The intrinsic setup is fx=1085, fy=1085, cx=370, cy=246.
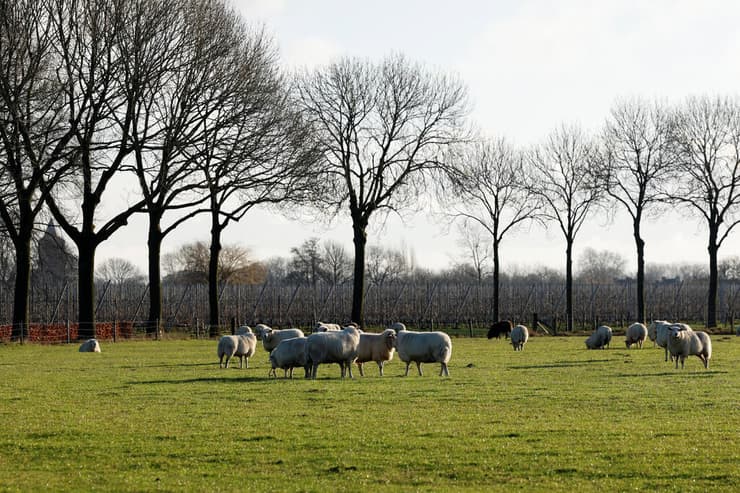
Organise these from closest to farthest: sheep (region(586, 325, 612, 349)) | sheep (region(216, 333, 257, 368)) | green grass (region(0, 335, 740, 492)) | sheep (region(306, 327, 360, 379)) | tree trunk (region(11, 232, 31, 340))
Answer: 1. green grass (region(0, 335, 740, 492))
2. sheep (region(306, 327, 360, 379))
3. sheep (region(216, 333, 257, 368))
4. sheep (region(586, 325, 612, 349))
5. tree trunk (region(11, 232, 31, 340))

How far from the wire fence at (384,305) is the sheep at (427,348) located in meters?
32.4

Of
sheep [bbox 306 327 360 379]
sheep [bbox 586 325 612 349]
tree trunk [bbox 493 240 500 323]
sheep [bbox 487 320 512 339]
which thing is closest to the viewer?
sheep [bbox 306 327 360 379]

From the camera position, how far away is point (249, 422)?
17531 millimetres

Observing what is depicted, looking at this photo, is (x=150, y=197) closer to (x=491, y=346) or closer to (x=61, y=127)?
(x=61, y=127)

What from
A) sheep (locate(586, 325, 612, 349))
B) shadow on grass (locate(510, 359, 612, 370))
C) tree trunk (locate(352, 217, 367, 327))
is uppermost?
tree trunk (locate(352, 217, 367, 327))

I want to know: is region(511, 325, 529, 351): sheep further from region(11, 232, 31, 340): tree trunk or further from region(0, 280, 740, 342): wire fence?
region(11, 232, 31, 340): tree trunk

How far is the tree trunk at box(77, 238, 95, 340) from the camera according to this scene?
50088 millimetres

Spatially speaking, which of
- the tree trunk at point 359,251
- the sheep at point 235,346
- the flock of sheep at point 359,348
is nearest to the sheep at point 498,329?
the tree trunk at point 359,251

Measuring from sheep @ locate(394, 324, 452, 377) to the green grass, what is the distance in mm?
725

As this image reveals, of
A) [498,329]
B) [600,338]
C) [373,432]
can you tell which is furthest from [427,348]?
[498,329]

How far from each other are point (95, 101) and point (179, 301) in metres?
22.3

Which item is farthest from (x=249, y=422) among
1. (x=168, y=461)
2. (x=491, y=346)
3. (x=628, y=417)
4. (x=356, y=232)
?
(x=356, y=232)

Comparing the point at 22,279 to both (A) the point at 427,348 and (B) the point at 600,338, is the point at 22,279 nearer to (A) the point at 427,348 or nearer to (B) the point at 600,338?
(B) the point at 600,338

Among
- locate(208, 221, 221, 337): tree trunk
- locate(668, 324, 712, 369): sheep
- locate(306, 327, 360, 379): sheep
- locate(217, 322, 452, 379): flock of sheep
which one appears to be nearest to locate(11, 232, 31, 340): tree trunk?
locate(208, 221, 221, 337): tree trunk
